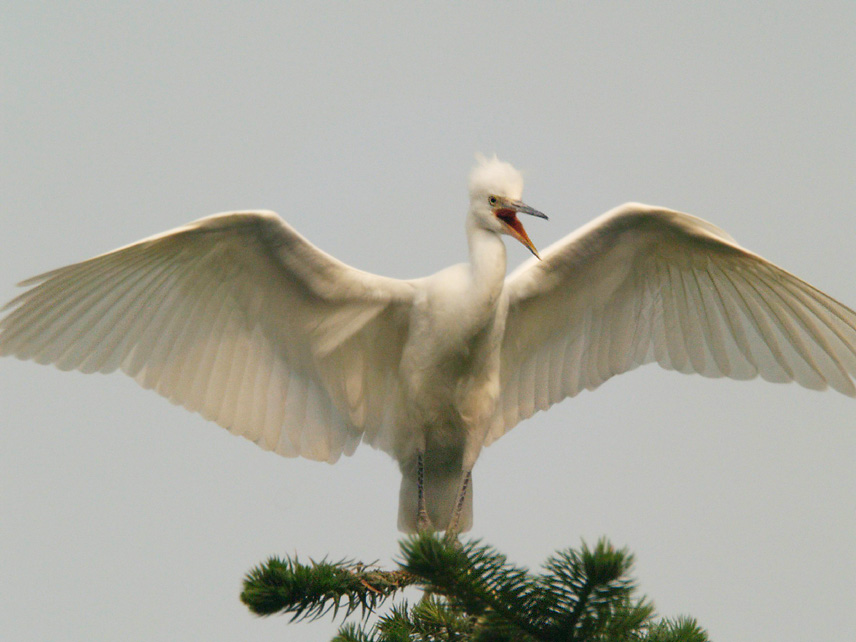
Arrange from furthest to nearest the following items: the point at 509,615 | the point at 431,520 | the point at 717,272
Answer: the point at 431,520 → the point at 717,272 → the point at 509,615

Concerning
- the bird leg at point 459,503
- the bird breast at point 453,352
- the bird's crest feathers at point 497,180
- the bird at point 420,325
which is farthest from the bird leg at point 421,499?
the bird's crest feathers at point 497,180

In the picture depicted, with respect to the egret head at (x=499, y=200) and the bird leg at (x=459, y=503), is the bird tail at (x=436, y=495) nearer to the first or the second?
the bird leg at (x=459, y=503)

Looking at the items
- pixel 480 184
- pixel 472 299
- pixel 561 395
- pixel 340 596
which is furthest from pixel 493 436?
pixel 340 596

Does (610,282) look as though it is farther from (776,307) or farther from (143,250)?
(143,250)

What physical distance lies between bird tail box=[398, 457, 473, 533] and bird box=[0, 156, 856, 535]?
0.6 inches

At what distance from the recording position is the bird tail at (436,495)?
683cm

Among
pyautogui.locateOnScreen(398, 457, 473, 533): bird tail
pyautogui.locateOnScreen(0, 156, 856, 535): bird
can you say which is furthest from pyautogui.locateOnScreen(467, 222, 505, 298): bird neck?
pyautogui.locateOnScreen(398, 457, 473, 533): bird tail

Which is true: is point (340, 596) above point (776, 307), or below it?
below

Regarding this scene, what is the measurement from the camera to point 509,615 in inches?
147

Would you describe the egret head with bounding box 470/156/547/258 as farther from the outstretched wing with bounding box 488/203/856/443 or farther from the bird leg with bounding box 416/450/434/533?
the bird leg with bounding box 416/450/434/533

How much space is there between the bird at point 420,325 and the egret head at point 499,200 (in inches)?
0.5

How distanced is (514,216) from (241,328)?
6.70 ft

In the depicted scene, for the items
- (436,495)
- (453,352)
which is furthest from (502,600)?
(436,495)

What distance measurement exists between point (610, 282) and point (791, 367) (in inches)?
54.7
